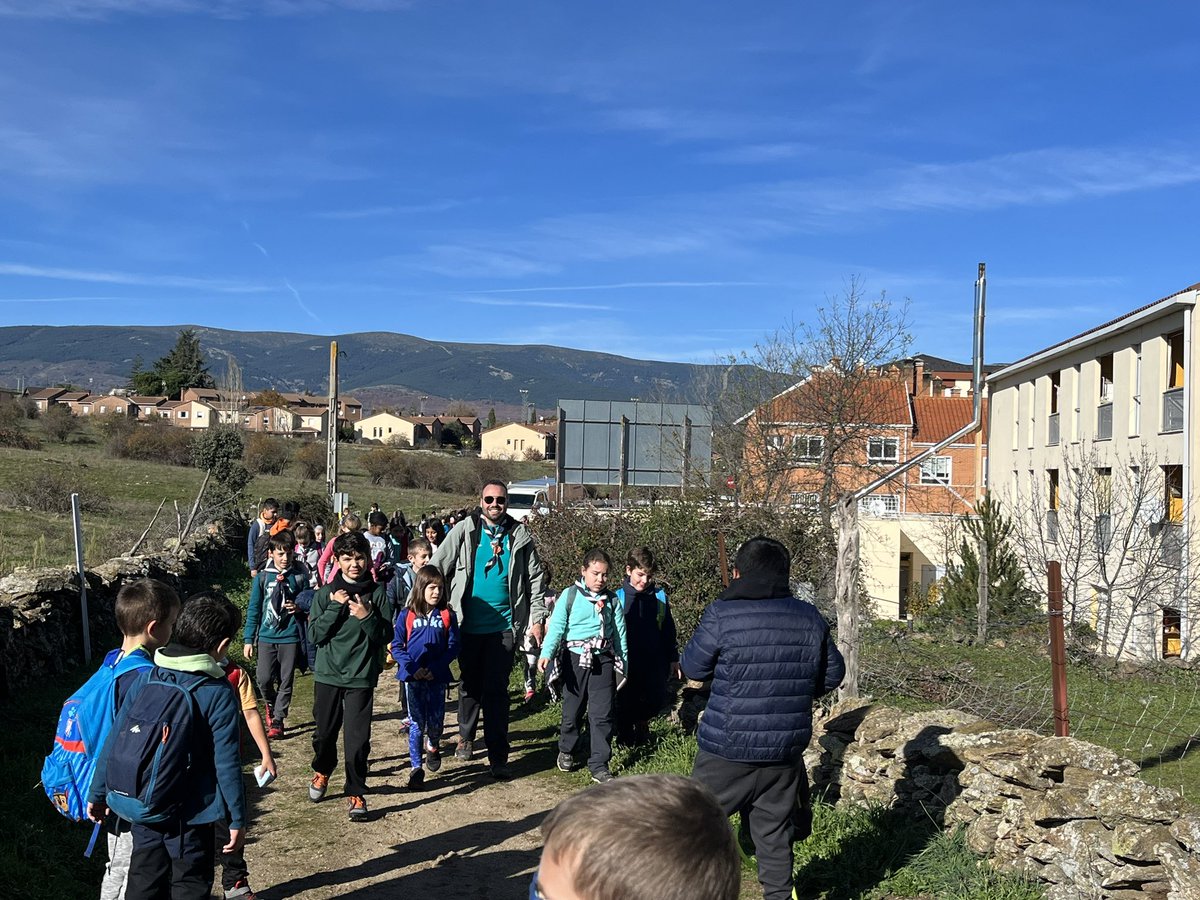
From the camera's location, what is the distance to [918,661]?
40.4 feet

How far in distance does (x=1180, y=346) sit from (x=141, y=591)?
25412mm

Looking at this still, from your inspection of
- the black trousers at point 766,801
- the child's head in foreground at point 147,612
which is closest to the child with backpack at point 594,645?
the black trousers at point 766,801

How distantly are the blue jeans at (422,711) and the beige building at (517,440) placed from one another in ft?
373

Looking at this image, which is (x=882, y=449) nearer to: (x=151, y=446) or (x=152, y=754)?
(x=152, y=754)

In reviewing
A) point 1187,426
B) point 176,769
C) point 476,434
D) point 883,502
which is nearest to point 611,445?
point 1187,426

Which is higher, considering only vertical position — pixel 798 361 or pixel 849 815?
pixel 798 361

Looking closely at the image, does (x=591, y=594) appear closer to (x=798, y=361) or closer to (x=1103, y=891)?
(x=1103, y=891)

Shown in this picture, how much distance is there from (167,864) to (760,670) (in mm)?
2659

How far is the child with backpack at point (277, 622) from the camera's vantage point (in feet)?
30.1

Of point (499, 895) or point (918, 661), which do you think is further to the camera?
point (918, 661)

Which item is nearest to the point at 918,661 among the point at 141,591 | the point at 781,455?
the point at 141,591

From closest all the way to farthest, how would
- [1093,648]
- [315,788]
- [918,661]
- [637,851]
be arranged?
[637,851] → [315,788] → [918,661] → [1093,648]

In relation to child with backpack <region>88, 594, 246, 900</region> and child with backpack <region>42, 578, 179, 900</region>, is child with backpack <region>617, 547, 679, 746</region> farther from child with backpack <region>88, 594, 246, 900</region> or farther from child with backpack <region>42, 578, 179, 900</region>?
child with backpack <region>42, 578, 179, 900</region>

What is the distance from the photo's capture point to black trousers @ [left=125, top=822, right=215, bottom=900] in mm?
4293
